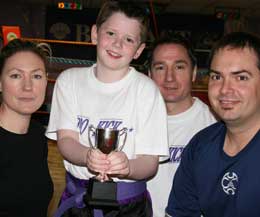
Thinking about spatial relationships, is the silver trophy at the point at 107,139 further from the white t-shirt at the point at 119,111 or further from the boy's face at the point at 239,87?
the boy's face at the point at 239,87

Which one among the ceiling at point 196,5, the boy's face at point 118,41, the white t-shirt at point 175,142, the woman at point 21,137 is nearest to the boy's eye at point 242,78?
the boy's face at point 118,41

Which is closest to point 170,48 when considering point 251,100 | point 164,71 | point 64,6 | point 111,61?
point 164,71

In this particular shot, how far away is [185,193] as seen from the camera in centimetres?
202

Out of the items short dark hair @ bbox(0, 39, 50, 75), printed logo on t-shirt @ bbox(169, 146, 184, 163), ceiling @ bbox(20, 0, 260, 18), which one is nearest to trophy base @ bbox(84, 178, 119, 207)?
printed logo on t-shirt @ bbox(169, 146, 184, 163)

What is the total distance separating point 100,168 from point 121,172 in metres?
0.09

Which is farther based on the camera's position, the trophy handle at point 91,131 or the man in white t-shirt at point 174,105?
the man in white t-shirt at point 174,105

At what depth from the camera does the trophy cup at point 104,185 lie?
1.70 meters

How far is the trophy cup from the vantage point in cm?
170

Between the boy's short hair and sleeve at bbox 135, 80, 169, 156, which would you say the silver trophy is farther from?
the boy's short hair

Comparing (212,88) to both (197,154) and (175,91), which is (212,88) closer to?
(197,154)

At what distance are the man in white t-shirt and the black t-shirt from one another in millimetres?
598

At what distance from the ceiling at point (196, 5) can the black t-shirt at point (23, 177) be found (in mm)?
9338

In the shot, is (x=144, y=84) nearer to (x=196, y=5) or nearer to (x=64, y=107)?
(x=64, y=107)

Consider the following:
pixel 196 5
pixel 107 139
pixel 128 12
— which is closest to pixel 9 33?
pixel 128 12
